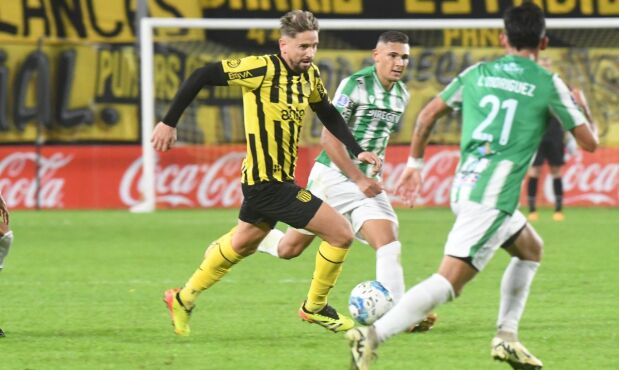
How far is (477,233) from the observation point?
241 inches

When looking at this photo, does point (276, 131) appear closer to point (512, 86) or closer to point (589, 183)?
point (512, 86)

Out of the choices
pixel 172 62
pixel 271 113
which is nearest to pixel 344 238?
pixel 271 113

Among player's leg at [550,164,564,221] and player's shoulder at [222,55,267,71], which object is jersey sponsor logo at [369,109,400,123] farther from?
player's leg at [550,164,564,221]

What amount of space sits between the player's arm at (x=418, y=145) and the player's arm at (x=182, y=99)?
4.60 feet

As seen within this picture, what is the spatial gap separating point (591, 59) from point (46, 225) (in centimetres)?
870

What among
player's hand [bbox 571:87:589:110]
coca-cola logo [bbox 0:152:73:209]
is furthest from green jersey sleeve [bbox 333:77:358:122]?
coca-cola logo [bbox 0:152:73:209]

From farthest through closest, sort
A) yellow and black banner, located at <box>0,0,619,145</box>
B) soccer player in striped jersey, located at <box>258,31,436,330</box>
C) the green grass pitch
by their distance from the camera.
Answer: yellow and black banner, located at <box>0,0,619,145</box>
soccer player in striped jersey, located at <box>258,31,436,330</box>
the green grass pitch

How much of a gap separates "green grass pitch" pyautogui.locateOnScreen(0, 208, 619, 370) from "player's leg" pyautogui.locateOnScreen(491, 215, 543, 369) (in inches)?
12.4

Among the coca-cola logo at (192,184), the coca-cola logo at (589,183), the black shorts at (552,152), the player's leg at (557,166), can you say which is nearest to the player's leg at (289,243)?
the black shorts at (552,152)

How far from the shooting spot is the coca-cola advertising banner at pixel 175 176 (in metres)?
19.5

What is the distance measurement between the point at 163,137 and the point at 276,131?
2.41ft

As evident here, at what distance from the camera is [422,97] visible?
2088 cm

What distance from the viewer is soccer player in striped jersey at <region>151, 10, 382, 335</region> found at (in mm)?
7500

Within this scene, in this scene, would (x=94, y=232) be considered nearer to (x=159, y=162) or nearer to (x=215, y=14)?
(x=159, y=162)
